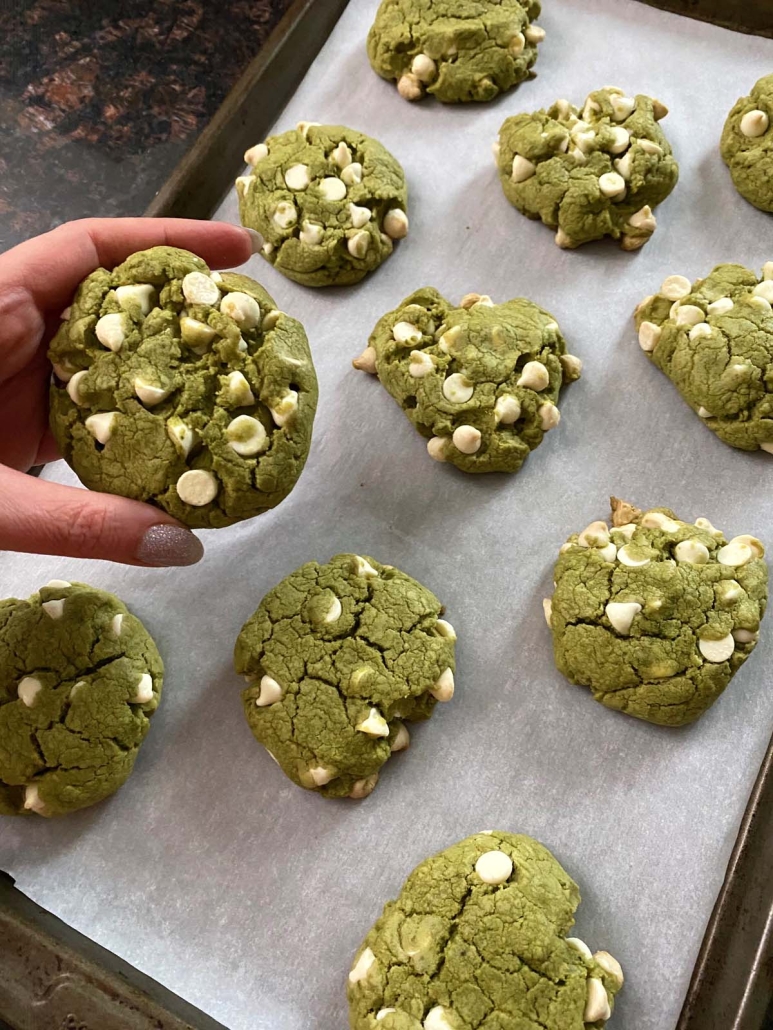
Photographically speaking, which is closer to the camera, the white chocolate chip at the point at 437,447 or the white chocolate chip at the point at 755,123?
the white chocolate chip at the point at 437,447

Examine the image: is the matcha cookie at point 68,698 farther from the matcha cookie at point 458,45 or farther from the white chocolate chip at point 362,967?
the matcha cookie at point 458,45

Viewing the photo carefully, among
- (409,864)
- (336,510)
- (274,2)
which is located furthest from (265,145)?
(409,864)

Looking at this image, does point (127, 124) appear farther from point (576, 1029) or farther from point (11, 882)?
point (576, 1029)

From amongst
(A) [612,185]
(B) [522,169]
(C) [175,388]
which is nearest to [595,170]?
(A) [612,185]

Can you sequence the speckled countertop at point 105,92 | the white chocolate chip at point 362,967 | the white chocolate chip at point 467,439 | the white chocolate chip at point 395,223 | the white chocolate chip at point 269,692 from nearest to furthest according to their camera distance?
the white chocolate chip at point 362,967, the white chocolate chip at point 269,692, the white chocolate chip at point 467,439, the white chocolate chip at point 395,223, the speckled countertop at point 105,92

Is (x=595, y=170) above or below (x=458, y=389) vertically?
above

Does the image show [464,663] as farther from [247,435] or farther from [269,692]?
[247,435]

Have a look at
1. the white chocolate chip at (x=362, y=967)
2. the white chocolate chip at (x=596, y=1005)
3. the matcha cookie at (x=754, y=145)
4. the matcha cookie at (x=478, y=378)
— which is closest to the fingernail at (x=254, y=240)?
the matcha cookie at (x=478, y=378)
